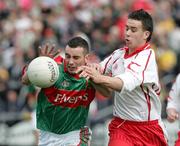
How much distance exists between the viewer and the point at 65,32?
21625 millimetres

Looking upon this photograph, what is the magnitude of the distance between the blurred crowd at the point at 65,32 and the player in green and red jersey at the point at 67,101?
740 cm

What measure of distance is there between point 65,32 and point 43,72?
453 inches

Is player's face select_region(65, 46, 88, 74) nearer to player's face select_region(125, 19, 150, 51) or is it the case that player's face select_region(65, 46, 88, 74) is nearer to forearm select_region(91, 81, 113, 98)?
forearm select_region(91, 81, 113, 98)

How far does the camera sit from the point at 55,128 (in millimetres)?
10750

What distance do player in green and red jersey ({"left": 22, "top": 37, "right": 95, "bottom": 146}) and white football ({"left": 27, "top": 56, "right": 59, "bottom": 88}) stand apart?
0.81 feet

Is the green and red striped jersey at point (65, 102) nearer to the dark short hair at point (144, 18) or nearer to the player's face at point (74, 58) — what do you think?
the player's face at point (74, 58)

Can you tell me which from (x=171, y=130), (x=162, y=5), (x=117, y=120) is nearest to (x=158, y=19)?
(x=162, y=5)

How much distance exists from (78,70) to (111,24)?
11775mm

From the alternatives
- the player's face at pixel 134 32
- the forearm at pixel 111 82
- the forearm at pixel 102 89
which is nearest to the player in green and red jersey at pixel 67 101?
the forearm at pixel 102 89

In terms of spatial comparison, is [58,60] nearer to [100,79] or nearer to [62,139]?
[62,139]

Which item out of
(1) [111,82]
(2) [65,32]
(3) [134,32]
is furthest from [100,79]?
(2) [65,32]

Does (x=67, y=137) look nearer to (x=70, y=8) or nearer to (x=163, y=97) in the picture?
(x=163, y=97)

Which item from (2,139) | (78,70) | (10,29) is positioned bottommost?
(2,139)

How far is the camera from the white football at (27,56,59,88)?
10.2m
